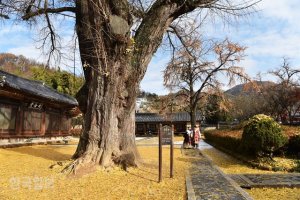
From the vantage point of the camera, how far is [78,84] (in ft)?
142

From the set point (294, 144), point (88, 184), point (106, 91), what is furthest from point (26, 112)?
point (294, 144)

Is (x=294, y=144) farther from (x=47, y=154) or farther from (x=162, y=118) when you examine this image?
(x=162, y=118)

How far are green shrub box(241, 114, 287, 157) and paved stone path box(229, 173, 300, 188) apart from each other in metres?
1.93

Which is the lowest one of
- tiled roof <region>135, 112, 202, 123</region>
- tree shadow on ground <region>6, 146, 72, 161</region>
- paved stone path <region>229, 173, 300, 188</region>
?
paved stone path <region>229, 173, 300, 188</region>

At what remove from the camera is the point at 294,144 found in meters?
13.3

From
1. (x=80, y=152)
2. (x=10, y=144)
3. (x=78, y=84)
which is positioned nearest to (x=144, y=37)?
(x=80, y=152)

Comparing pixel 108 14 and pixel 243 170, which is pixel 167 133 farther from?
pixel 243 170

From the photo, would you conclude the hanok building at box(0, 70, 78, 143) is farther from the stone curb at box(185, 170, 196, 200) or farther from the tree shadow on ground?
the stone curb at box(185, 170, 196, 200)

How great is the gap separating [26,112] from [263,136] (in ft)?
45.1

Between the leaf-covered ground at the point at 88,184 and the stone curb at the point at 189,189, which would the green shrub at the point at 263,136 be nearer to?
Result: the leaf-covered ground at the point at 88,184

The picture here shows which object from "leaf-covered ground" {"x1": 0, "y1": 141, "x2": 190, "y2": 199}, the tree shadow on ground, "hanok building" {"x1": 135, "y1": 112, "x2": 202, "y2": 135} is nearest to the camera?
"leaf-covered ground" {"x1": 0, "y1": 141, "x2": 190, "y2": 199}

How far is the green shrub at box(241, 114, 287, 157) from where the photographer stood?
1240 centimetres

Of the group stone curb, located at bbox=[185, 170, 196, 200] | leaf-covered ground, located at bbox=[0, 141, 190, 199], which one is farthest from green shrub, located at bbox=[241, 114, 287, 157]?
stone curb, located at bbox=[185, 170, 196, 200]

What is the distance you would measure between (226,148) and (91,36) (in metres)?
13.1
